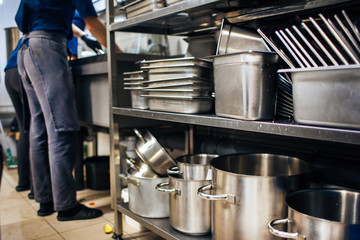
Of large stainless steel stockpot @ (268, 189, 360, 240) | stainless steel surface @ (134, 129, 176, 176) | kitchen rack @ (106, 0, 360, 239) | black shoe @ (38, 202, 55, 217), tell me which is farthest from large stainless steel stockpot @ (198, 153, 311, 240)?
black shoe @ (38, 202, 55, 217)

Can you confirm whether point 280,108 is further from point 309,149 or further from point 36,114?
point 36,114

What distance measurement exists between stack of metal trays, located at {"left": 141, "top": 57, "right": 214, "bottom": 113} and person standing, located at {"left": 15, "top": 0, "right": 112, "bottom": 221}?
717 mm

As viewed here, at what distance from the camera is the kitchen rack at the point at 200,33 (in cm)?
93

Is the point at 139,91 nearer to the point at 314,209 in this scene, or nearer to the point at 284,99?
the point at 284,99

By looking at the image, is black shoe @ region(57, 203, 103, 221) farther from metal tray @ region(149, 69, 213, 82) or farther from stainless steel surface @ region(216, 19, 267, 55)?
stainless steel surface @ region(216, 19, 267, 55)

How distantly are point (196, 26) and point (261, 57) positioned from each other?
866mm

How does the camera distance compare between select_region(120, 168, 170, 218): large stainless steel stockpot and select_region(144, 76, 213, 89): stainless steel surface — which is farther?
select_region(120, 168, 170, 218): large stainless steel stockpot

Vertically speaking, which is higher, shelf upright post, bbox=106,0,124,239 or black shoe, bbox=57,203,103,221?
shelf upright post, bbox=106,0,124,239

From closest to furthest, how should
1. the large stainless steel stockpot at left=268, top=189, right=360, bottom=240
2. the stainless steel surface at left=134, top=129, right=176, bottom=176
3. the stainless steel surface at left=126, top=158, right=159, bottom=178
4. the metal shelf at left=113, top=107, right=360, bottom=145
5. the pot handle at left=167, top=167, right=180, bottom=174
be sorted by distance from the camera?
1. the metal shelf at left=113, top=107, right=360, bottom=145
2. the large stainless steel stockpot at left=268, top=189, right=360, bottom=240
3. the pot handle at left=167, top=167, right=180, bottom=174
4. the stainless steel surface at left=134, top=129, right=176, bottom=176
5. the stainless steel surface at left=126, top=158, right=159, bottom=178

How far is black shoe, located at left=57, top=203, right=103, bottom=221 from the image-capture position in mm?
2062

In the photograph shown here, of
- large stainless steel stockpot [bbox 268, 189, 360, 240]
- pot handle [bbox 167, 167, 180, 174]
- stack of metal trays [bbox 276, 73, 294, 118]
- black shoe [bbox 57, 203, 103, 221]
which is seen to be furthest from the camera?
black shoe [bbox 57, 203, 103, 221]

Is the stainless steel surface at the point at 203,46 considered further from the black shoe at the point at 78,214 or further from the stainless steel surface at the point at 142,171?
the black shoe at the point at 78,214

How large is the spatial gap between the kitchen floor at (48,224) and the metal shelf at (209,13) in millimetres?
1139

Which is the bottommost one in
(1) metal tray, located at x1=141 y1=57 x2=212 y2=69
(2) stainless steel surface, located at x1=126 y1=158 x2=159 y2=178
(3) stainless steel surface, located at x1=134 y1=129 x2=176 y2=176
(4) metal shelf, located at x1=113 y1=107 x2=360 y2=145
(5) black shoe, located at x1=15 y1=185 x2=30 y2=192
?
(5) black shoe, located at x1=15 y1=185 x2=30 y2=192
